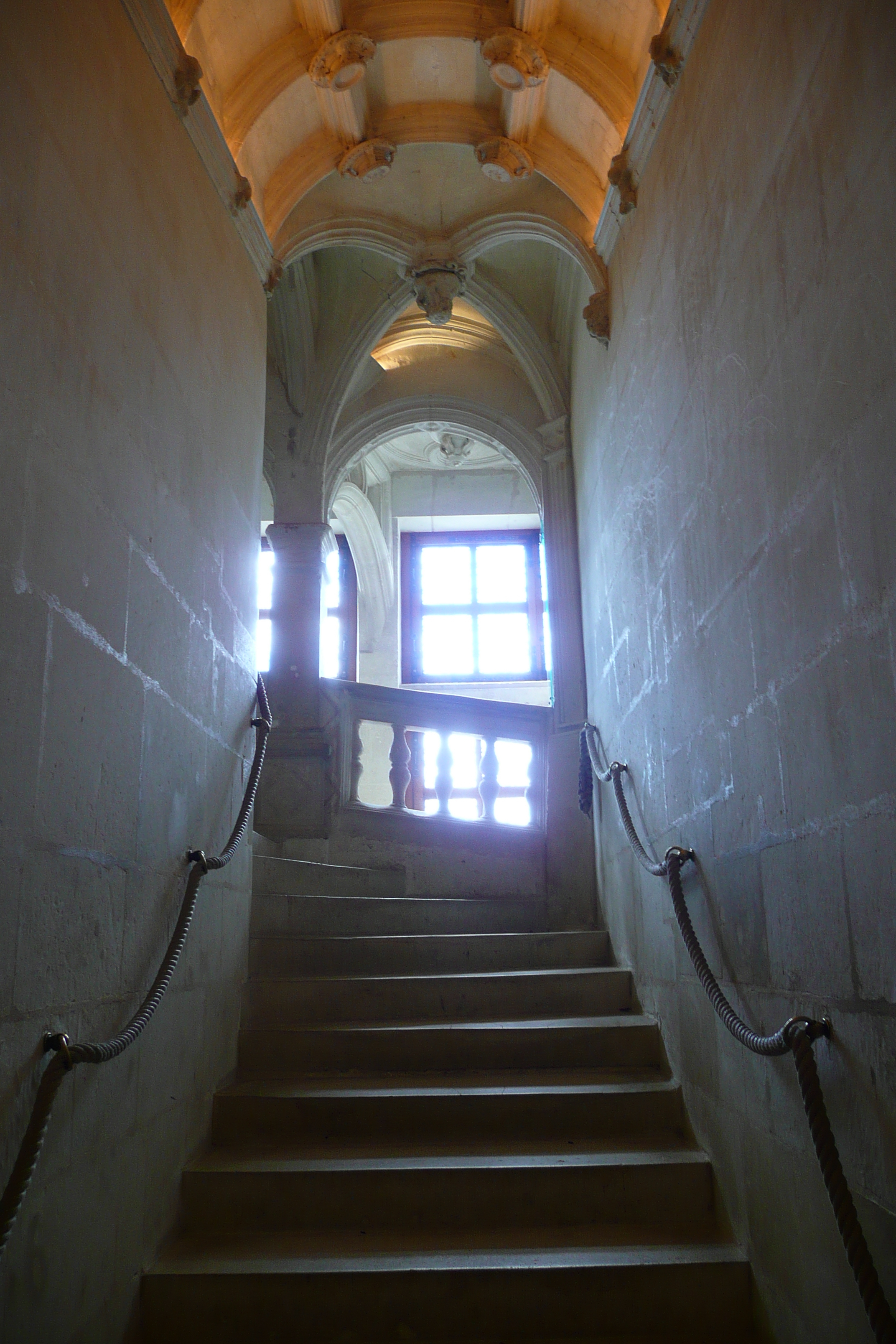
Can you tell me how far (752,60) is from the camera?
2.38 meters

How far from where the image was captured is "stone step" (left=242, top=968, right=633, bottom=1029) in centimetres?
367

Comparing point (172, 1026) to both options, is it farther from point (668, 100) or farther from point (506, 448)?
point (506, 448)

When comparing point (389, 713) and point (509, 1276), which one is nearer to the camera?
point (509, 1276)

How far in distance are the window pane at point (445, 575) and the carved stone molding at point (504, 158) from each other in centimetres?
579

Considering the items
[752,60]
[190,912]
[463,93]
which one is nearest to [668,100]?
[752,60]

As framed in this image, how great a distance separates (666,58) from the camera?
10.2 ft

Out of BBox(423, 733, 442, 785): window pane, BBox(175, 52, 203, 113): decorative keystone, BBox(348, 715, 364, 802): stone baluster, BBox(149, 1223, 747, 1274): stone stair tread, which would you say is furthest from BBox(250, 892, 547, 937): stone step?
BBox(423, 733, 442, 785): window pane

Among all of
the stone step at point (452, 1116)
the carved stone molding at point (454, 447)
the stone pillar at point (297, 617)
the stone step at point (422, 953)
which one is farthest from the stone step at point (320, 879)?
the carved stone molding at point (454, 447)

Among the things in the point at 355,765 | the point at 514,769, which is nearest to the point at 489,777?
the point at 355,765

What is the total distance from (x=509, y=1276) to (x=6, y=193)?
104 inches

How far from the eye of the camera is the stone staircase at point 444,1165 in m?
2.48

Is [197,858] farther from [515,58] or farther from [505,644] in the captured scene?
[505,644]

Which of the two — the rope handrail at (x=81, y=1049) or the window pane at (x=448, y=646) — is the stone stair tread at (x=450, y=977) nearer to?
the rope handrail at (x=81, y=1049)

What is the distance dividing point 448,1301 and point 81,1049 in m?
1.20
